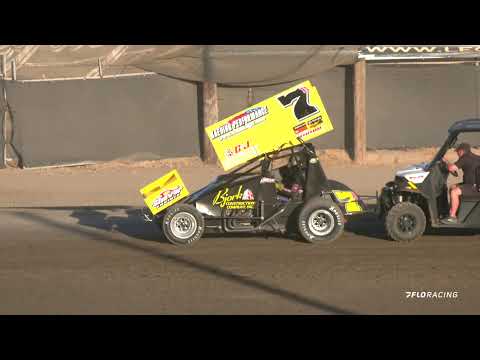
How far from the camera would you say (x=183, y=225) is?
1194 cm

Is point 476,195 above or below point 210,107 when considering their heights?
below

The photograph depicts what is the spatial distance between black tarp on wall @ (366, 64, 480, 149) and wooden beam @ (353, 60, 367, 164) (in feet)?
1.86

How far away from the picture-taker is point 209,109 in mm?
19766

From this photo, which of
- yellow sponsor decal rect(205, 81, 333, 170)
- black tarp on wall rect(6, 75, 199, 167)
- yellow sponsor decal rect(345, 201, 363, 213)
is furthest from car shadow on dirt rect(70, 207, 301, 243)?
black tarp on wall rect(6, 75, 199, 167)

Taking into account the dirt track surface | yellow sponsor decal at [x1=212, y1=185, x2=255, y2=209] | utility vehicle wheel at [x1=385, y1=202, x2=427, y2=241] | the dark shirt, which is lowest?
the dirt track surface

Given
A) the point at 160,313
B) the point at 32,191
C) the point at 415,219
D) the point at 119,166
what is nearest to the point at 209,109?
the point at 119,166

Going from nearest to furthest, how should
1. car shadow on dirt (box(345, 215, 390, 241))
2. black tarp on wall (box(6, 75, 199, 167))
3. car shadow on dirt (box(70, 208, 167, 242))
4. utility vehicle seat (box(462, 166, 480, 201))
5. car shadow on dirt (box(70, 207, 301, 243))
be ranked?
utility vehicle seat (box(462, 166, 480, 201)) < car shadow on dirt (box(345, 215, 390, 241)) < car shadow on dirt (box(70, 207, 301, 243)) < car shadow on dirt (box(70, 208, 167, 242)) < black tarp on wall (box(6, 75, 199, 167))

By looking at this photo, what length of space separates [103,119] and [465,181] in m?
10.6

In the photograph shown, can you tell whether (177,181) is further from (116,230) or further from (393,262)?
(393,262)

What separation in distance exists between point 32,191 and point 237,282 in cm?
888

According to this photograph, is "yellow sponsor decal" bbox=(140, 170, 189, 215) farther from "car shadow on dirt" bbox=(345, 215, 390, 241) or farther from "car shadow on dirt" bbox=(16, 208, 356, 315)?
"car shadow on dirt" bbox=(345, 215, 390, 241)

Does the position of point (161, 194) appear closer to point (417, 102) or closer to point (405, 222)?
point (405, 222)

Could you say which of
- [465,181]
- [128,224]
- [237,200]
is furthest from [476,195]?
[128,224]

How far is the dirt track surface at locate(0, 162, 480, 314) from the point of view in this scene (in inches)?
347
